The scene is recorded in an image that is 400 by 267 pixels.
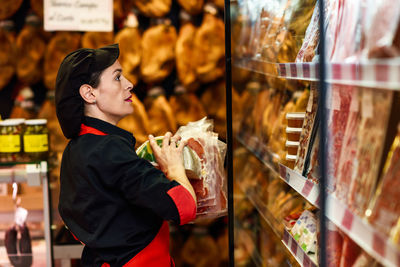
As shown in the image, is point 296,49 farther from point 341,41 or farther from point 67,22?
point 67,22

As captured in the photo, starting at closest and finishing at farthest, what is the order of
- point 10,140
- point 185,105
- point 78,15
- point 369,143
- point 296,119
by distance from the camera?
point 369,143 → point 296,119 → point 10,140 → point 78,15 → point 185,105

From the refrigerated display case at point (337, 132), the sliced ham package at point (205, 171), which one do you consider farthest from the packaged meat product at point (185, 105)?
the sliced ham package at point (205, 171)

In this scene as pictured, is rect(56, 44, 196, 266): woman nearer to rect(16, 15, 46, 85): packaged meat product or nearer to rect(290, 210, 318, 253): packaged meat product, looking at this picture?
rect(290, 210, 318, 253): packaged meat product

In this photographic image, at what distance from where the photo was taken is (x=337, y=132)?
1352mm

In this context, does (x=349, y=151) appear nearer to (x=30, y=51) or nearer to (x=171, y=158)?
(x=171, y=158)

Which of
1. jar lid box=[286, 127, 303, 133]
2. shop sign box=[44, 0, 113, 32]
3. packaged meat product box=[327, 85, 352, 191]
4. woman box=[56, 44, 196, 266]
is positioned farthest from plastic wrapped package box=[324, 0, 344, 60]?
shop sign box=[44, 0, 113, 32]

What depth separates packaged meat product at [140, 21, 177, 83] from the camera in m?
3.04

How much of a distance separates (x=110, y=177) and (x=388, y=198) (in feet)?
2.73

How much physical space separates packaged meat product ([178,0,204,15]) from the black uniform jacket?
162 cm

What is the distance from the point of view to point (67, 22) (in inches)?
105

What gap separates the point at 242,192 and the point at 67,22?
1.55 m

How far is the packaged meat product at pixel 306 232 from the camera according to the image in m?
1.60

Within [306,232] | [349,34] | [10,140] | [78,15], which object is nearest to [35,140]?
[10,140]

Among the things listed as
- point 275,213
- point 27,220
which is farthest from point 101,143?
point 275,213
